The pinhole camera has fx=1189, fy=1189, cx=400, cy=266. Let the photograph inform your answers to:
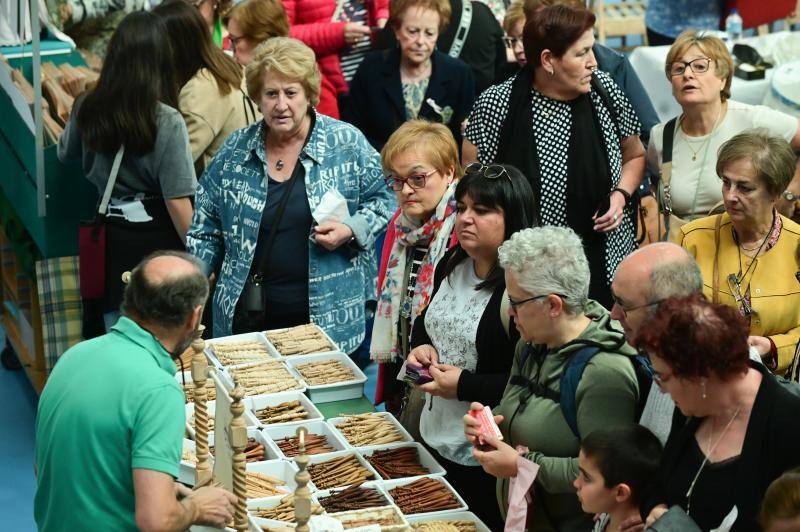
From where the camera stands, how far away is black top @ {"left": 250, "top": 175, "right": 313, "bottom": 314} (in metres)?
4.92

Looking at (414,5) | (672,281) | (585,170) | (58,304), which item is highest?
(414,5)

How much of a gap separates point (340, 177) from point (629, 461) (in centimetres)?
233

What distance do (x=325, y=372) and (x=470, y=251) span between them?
Result: 1.08 metres

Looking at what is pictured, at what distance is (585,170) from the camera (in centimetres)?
492

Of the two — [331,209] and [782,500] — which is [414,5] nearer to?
[331,209]

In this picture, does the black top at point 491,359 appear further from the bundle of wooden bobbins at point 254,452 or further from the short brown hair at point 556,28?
the short brown hair at point 556,28

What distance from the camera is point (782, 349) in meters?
3.98

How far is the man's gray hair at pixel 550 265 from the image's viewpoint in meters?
3.36

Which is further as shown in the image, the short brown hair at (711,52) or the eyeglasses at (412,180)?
the short brown hair at (711,52)

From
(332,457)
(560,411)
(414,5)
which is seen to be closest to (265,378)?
(332,457)

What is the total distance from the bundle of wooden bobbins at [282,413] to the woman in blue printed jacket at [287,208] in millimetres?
648

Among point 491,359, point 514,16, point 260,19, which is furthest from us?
point 514,16

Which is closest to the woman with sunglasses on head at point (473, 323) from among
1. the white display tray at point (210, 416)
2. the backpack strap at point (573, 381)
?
the backpack strap at point (573, 381)

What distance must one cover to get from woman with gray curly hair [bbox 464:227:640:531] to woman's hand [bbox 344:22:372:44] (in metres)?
3.72
